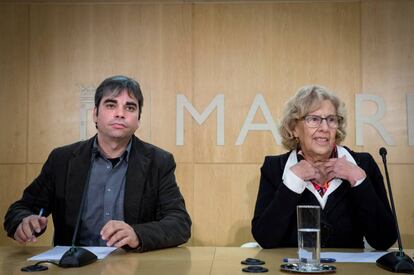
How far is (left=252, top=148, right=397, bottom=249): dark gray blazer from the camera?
2.61 meters

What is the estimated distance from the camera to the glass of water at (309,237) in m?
1.92

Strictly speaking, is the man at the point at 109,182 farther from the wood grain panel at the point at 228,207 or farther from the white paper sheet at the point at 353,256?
the wood grain panel at the point at 228,207

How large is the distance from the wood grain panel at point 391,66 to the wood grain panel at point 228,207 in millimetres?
1107

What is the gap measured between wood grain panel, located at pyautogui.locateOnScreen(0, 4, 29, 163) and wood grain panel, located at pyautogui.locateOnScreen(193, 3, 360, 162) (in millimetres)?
1588

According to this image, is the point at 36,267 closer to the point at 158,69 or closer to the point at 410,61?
the point at 158,69

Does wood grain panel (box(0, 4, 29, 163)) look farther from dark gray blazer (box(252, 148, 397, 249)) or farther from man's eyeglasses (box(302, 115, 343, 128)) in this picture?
man's eyeglasses (box(302, 115, 343, 128))

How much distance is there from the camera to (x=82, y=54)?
15.8ft

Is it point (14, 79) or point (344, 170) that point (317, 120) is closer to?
point (344, 170)

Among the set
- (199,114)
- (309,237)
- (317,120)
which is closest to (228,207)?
(199,114)

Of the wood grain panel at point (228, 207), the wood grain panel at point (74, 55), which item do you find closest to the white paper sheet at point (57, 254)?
the wood grain panel at point (228, 207)

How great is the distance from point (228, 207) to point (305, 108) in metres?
2.04

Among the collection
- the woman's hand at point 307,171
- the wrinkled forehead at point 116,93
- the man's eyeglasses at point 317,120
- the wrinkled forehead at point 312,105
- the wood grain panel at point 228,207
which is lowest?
the wood grain panel at point 228,207

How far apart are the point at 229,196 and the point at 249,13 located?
5.47 feet

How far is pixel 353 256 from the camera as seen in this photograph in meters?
2.22
